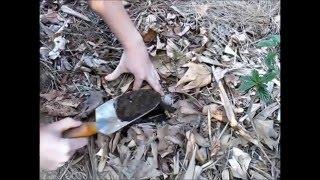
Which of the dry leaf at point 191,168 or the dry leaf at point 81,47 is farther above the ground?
the dry leaf at point 81,47

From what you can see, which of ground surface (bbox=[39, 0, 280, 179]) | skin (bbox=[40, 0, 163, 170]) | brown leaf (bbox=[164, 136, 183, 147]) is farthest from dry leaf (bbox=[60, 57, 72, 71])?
brown leaf (bbox=[164, 136, 183, 147])

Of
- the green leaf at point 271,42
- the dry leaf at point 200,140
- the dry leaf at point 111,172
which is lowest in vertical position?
the dry leaf at point 111,172

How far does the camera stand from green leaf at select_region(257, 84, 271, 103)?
150 centimetres

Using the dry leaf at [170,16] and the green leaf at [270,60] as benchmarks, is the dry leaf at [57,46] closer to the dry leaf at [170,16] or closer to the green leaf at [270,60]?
the dry leaf at [170,16]

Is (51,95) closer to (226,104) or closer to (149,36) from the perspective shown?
(149,36)

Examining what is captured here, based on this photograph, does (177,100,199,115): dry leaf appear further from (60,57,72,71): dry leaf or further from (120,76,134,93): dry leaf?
(60,57,72,71): dry leaf

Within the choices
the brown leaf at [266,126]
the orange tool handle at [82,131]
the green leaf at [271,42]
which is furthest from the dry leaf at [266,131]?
the orange tool handle at [82,131]

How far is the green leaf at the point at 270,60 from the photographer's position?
152 cm

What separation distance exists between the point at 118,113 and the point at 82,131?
4.1 inches

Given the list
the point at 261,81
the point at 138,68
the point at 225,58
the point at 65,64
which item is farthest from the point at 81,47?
the point at 261,81

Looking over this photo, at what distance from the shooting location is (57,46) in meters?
1.52

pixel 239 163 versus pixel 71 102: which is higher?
pixel 71 102
